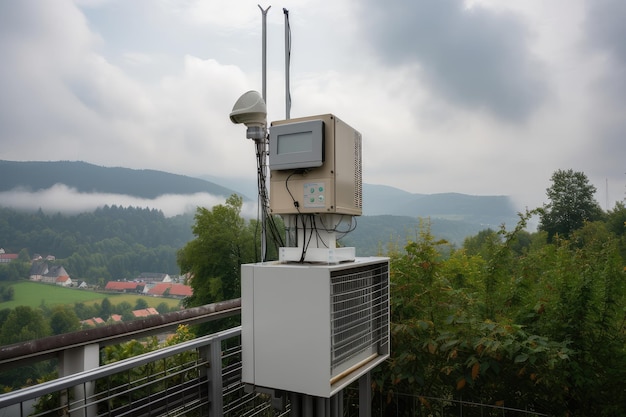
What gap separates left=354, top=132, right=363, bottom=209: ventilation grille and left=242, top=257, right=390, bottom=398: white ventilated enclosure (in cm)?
33

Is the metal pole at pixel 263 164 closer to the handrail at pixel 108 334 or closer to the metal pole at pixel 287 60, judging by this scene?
the metal pole at pixel 287 60

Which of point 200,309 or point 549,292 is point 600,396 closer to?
point 549,292

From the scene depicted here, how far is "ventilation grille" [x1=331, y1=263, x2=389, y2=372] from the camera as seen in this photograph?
1671 mm

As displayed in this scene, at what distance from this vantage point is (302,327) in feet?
5.29

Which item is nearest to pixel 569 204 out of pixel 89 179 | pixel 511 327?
pixel 511 327

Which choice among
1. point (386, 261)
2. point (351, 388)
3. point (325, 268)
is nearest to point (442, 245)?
point (386, 261)

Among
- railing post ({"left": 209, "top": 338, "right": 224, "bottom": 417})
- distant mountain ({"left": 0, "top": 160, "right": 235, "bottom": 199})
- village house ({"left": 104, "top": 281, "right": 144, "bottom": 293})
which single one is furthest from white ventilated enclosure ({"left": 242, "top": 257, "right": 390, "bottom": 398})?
distant mountain ({"left": 0, "top": 160, "right": 235, "bottom": 199})

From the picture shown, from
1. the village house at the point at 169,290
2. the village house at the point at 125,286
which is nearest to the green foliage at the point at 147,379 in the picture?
the village house at the point at 169,290

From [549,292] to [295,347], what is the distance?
1.60 meters

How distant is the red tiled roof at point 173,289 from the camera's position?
1234cm

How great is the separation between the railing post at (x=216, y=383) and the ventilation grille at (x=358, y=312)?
560 millimetres

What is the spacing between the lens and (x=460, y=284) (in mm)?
Result: 2916

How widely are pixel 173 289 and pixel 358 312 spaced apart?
1373 cm

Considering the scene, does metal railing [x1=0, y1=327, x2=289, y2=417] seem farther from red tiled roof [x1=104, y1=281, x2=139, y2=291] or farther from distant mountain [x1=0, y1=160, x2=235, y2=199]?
distant mountain [x1=0, y1=160, x2=235, y2=199]
